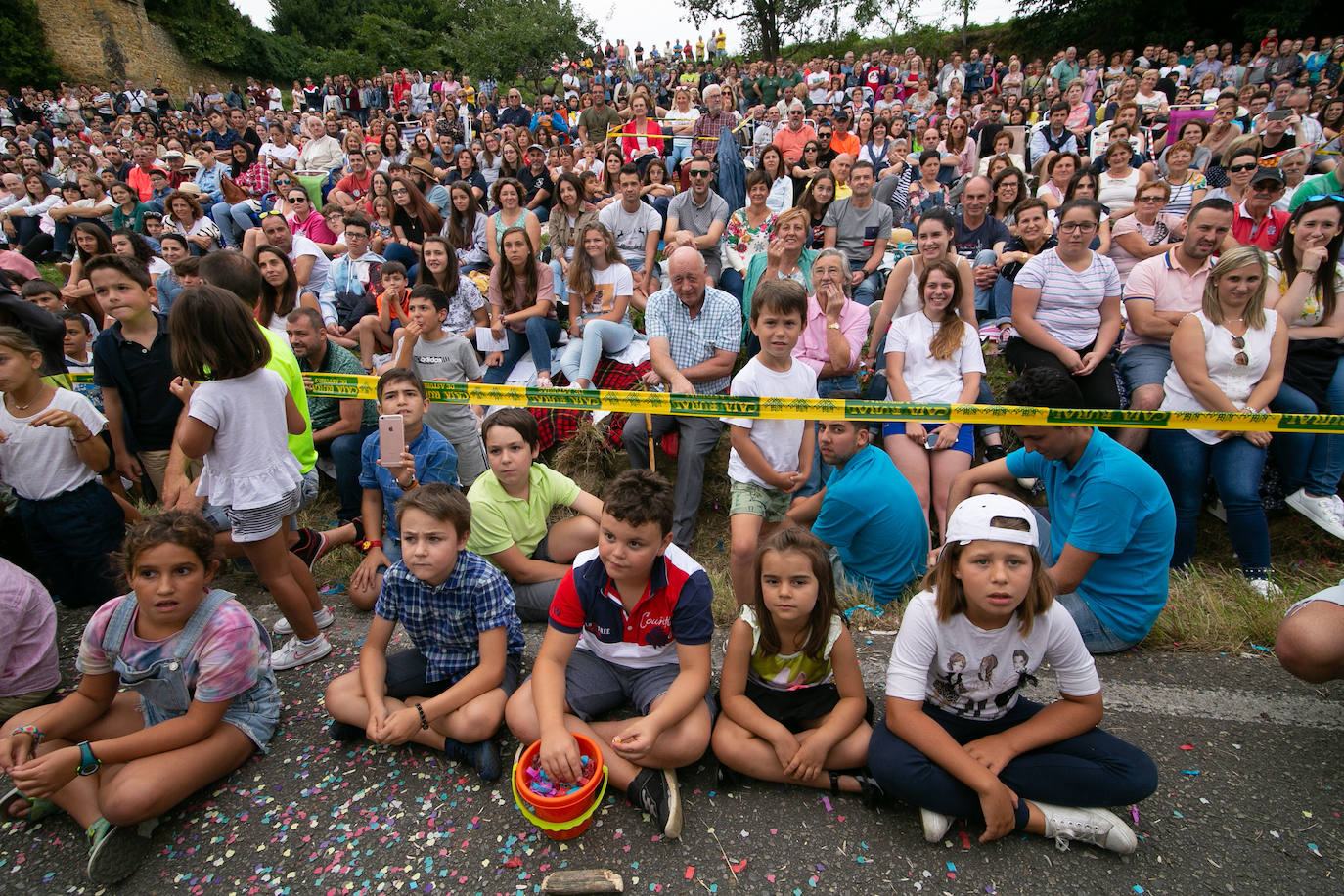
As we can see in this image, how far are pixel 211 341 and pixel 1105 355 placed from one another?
5.31 metres

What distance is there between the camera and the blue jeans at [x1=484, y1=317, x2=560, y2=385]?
5.99 meters

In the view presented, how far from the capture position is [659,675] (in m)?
2.57

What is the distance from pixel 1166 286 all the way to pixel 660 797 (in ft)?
16.2

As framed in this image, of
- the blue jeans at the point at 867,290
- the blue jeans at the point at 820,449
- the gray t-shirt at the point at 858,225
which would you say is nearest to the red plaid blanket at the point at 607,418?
the blue jeans at the point at 820,449

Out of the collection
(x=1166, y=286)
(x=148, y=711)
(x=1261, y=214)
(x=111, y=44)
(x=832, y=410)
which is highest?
(x=111, y=44)

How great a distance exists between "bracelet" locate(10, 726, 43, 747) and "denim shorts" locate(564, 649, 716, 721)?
5.84ft

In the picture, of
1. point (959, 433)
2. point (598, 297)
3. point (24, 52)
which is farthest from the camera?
point (24, 52)

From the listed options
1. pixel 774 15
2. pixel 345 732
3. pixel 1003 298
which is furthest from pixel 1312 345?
pixel 774 15

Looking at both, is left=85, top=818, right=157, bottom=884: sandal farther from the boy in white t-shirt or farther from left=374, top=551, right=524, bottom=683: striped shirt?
the boy in white t-shirt

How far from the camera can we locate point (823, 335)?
4.97 meters

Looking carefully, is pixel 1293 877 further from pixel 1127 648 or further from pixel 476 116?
pixel 476 116

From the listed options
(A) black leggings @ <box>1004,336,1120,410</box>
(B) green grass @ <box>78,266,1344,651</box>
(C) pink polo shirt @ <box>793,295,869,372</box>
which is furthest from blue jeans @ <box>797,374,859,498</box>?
(A) black leggings @ <box>1004,336,1120,410</box>

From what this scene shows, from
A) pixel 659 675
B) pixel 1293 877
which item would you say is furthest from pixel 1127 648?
pixel 659 675

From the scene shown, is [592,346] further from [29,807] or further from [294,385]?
[29,807]
